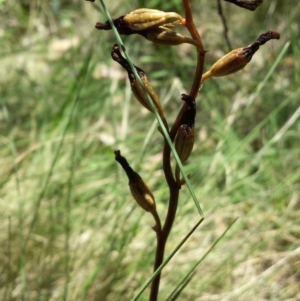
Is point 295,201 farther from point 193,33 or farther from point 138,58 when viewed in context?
point 138,58

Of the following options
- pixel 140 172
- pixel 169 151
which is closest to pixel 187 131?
pixel 169 151

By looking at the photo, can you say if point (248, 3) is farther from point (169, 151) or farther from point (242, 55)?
point (169, 151)

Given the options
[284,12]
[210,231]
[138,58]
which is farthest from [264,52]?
[210,231]

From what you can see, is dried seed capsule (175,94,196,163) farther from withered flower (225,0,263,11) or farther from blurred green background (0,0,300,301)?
blurred green background (0,0,300,301)

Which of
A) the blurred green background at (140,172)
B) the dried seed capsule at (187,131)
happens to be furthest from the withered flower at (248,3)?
the blurred green background at (140,172)

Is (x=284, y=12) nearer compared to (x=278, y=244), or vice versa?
(x=278, y=244)
